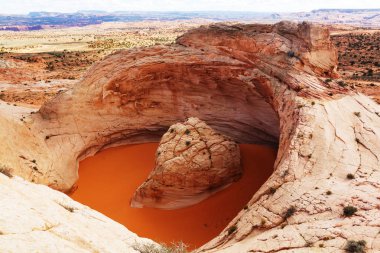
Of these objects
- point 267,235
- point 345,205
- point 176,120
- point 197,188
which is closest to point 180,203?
point 197,188

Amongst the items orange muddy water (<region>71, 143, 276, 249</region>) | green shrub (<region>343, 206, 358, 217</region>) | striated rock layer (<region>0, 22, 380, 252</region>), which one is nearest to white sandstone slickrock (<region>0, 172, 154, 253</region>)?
striated rock layer (<region>0, 22, 380, 252</region>)

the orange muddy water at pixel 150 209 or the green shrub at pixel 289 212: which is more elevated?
the green shrub at pixel 289 212

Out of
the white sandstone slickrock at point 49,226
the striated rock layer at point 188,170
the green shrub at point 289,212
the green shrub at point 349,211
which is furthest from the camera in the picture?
the striated rock layer at point 188,170

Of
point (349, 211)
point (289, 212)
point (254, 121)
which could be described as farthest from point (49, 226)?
point (254, 121)

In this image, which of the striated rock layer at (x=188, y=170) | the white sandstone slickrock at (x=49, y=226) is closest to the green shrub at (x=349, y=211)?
the white sandstone slickrock at (x=49, y=226)

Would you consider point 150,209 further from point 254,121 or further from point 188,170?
point 254,121

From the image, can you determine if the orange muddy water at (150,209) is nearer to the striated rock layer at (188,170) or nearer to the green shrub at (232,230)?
the striated rock layer at (188,170)

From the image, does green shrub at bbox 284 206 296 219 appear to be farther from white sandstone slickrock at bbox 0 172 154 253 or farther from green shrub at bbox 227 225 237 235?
white sandstone slickrock at bbox 0 172 154 253
